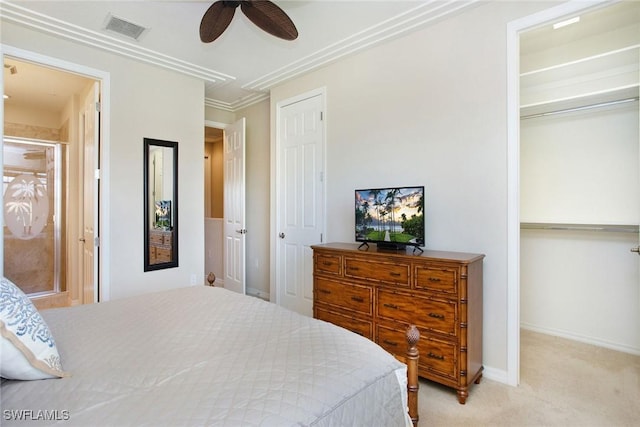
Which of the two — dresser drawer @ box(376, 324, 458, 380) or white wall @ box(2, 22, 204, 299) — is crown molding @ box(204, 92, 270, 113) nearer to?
white wall @ box(2, 22, 204, 299)

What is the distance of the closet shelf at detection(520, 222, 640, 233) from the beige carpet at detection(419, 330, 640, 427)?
1.05m

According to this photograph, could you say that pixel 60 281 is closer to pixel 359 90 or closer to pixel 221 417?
pixel 359 90

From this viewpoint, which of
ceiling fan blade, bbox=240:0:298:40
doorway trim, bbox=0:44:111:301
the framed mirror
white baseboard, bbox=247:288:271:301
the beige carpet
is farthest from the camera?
white baseboard, bbox=247:288:271:301

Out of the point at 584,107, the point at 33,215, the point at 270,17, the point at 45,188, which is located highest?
the point at 270,17

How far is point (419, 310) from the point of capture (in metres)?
2.25

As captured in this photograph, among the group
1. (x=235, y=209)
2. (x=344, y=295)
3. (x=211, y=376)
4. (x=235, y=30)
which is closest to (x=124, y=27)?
(x=235, y=30)

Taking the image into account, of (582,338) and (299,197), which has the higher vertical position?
(299,197)

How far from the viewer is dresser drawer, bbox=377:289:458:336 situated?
2121 millimetres

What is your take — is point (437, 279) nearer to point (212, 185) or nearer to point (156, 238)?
point (156, 238)

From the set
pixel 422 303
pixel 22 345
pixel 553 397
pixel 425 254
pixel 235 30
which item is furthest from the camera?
pixel 235 30

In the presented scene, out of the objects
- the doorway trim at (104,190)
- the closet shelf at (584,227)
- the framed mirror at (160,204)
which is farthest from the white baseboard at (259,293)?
A: the closet shelf at (584,227)

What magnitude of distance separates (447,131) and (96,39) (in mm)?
3229

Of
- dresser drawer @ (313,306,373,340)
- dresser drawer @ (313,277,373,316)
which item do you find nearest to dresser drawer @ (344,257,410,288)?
dresser drawer @ (313,277,373,316)

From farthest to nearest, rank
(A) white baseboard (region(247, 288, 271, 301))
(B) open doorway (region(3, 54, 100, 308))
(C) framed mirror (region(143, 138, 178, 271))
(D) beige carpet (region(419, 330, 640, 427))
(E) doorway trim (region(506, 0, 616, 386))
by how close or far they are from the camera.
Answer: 1. (A) white baseboard (region(247, 288, 271, 301))
2. (B) open doorway (region(3, 54, 100, 308))
3. (C) framed mirror (region(143, 138, 178, 271))
4. (E) doorway trim (region(506, 0, 616, 386))
5. (D) beige carpet (region(419, 330, 640, 427))
